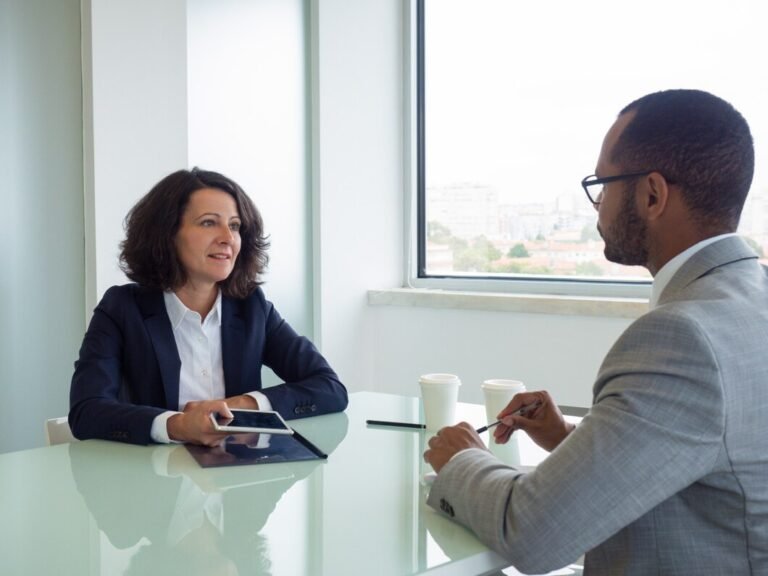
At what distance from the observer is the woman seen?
1.99m

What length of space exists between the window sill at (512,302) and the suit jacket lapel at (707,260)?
219 cm

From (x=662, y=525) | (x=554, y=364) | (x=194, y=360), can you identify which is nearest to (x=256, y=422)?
(x=194, y=360)

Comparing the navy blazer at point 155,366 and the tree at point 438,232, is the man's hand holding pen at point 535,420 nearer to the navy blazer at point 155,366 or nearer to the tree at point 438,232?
the navy blazer at point 155,366

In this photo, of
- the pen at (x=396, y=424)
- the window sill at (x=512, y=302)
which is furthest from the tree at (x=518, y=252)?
the pen at (x=396, y=424)

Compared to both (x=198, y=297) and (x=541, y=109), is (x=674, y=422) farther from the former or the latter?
(x=541, y=109)

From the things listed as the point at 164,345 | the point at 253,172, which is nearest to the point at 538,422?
the point at 164,345

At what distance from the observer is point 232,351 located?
2.22 metres

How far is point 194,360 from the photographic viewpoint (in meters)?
2.17

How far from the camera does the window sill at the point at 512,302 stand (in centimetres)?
352

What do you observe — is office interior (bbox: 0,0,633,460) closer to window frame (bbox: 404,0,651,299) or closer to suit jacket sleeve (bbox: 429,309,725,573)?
window frame (bbox: 404,0,651,299)

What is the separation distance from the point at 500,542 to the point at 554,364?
266cm

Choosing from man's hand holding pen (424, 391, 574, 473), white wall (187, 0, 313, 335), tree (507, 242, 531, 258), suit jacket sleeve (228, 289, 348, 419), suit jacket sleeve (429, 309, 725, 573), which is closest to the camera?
suit jacket sleeve (429, 309, 725, 573)

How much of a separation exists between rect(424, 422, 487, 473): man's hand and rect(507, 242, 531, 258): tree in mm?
2853

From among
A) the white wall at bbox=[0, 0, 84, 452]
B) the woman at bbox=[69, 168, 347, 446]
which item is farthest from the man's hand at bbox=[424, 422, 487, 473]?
the white wall at bbox=[0, 0, 84, 452]
